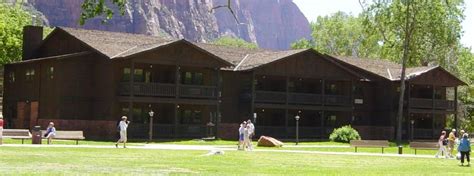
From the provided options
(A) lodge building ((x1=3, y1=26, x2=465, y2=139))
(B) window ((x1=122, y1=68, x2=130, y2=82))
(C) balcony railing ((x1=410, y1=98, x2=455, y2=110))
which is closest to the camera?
(A) lodge building ((x1=3, y1=26, x2=465, y2=139))

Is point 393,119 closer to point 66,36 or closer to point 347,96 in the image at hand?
point 347,96

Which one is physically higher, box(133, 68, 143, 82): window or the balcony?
box(133, 68, 143, 82): window

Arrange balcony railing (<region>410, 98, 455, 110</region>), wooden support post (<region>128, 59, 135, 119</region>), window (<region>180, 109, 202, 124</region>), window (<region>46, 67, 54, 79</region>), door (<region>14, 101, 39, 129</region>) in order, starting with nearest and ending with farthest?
1. wooden support post (<region>128, 59, 135, 119</region>)
2. window (<region>46, 67, 54, 79</region>)
3. door (<region>14, 101, 39, 129</region>)
4. window (<region>180, 109, 202, 124</region>)
5. balcony railing (<region>410, 98, 455, 110</region>)

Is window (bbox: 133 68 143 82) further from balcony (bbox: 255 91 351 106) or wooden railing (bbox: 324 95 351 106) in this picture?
wooden railing (bbox: 324 95 351 106)

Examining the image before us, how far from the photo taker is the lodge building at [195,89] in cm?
5081

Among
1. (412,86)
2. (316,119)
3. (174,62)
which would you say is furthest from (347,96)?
(174,62)

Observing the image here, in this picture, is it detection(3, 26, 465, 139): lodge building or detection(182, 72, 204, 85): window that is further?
detection(182, 72, 204, 85): window

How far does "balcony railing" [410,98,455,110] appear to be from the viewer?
225 ft

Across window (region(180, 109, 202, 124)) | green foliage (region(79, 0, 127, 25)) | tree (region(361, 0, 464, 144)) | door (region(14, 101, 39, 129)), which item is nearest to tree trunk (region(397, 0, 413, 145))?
tree (region(361, 0, 464, 144))

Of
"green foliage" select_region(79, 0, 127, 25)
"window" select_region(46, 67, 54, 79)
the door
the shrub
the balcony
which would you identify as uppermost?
"window" select_region(46, 67, 54, 79)

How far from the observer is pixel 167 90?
169 feet

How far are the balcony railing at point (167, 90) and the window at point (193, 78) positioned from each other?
2560 millimetres

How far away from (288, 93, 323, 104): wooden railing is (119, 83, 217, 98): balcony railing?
338 inches

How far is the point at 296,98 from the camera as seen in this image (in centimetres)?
6050
